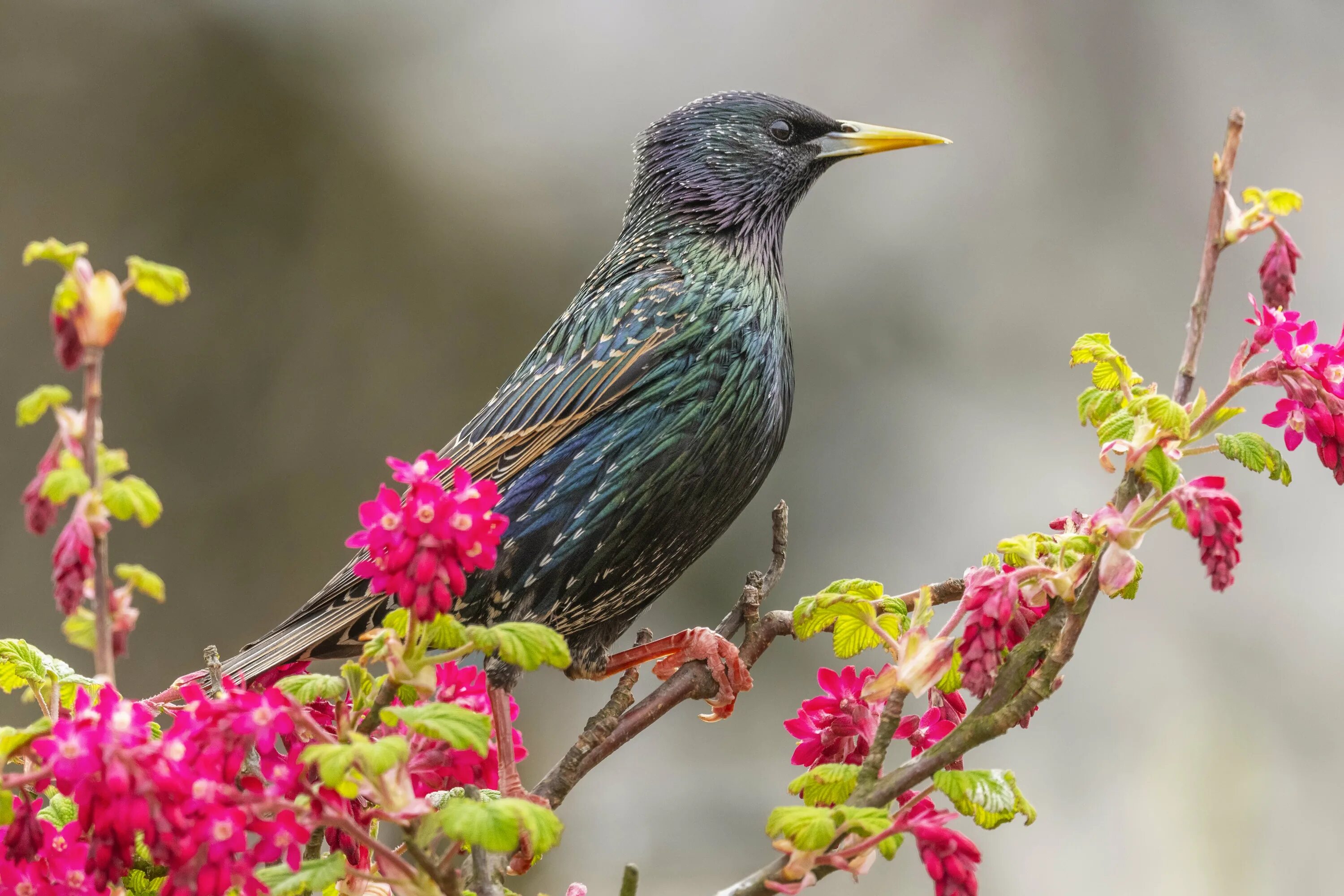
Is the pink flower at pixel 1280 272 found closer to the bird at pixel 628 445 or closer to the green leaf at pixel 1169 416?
the green leaf at pixel 1169 416

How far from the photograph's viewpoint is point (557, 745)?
3.75 m

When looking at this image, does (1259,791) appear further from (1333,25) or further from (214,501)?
(214,501)

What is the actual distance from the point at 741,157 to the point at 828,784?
53.7 inches

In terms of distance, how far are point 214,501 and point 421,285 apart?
39.5 inches

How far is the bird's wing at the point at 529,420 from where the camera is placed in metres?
1.76

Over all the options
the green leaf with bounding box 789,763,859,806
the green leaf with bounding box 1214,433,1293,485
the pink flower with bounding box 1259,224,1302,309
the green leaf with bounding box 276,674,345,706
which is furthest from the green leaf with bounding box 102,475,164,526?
the pink flower with bounding box 1259,224,1302,309

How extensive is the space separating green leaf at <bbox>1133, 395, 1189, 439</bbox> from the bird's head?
1145 mm

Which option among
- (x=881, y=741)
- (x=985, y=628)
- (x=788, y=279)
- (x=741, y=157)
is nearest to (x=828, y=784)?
(x=881, y=741)

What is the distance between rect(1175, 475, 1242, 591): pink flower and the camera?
0.87m

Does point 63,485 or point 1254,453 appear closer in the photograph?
point 63,485

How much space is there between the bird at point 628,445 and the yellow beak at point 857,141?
0.06ft

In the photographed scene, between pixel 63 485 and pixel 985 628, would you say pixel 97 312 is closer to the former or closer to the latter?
pixel 63 485

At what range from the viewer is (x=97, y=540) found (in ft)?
2.51

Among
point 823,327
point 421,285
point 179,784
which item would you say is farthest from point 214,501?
point 179,784
